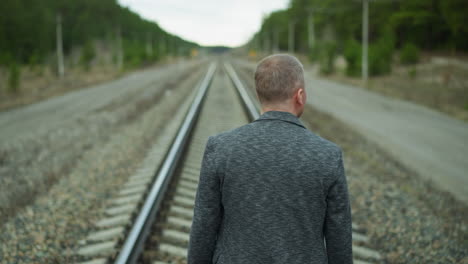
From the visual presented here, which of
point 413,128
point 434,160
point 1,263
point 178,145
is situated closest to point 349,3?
point 413,128

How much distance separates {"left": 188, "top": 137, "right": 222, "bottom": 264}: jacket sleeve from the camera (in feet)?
5.49

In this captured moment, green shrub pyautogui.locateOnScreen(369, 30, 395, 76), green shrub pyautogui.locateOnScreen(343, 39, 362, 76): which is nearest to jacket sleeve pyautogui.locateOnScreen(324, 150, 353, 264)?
green shrub pyautogui.locateOnScreen(369, 30, 395, 76)

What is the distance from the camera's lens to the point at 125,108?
13.2 metres

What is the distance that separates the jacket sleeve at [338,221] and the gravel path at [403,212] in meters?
2.42

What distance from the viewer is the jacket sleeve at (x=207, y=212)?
1672 mm

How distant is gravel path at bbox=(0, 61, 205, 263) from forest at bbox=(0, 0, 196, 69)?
1563cm

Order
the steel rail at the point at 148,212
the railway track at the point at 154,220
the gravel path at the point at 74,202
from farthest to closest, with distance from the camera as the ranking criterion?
the gravel path at the point at 74,202 → the railway track at the point at 154,220 → the steel rail at the point at 148,212

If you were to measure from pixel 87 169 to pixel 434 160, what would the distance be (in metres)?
7.37

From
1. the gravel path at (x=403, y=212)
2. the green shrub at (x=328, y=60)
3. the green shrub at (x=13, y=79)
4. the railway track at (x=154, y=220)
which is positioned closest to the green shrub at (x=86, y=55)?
the green shrub at (x=13, y=79)

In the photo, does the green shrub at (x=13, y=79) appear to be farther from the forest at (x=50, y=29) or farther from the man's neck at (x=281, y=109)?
the man's neck at (x=281, y=109)

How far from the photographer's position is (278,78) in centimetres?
164

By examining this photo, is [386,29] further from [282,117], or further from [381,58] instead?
[282,117]

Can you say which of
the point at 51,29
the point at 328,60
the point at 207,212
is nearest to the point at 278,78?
the point at 207,212

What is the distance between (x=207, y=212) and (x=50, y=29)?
6789 centimetres
